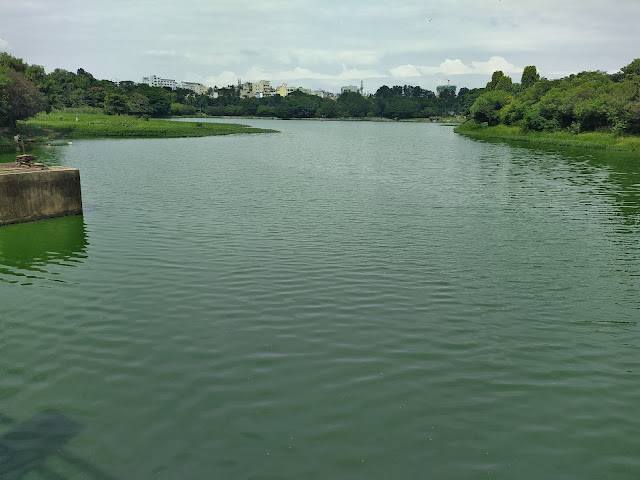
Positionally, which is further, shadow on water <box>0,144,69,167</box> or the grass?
the grass

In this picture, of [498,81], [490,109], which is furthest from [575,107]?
[498,81]

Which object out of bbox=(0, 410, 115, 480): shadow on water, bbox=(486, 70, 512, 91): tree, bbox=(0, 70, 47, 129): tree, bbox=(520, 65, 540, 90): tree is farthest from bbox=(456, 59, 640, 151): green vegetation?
bbox=(0, 70, 47, 129): tree

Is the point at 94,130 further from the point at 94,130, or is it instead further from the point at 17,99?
the point at 17,99

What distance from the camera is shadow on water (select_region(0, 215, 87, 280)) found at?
18.8 metres

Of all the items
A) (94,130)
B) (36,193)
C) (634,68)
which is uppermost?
(634,68)

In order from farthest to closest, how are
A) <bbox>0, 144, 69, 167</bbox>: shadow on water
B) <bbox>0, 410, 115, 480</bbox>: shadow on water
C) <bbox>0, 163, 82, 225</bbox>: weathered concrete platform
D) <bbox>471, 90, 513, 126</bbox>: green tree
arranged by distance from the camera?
<bbox>471, 90, 513, 126</bbox>: green tree → <bbox>0, 144, 69, 167</bbox>: shadow on water → <bbox>0, 163, 82, 225</bbox>: weathered concrete platform → <bbox>0, 410, 115, 480</bbox>: shadow on water

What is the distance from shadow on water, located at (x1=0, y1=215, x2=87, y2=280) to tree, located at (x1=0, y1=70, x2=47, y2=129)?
50784 millimetres

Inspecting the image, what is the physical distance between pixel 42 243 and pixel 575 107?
89052 millimetres

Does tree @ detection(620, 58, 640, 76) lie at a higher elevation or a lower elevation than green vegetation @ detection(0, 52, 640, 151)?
higher

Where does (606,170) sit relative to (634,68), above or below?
below

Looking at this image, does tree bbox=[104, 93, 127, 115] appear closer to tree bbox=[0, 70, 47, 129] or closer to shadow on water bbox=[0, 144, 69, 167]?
tree bbox=[0, 70, 47, 129]

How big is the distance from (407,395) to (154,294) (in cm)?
872

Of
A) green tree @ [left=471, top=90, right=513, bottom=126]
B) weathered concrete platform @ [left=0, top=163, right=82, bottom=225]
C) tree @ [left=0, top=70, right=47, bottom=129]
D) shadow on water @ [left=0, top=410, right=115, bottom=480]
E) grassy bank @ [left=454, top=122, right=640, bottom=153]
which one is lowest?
shadow on water @ [left=0, top=410, right=115, bottom=480]

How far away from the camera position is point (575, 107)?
8531cm
